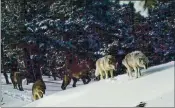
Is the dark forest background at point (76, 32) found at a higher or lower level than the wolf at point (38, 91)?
higher

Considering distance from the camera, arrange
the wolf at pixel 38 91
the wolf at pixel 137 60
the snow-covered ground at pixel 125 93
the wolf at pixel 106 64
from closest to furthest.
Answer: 1. the snow-covered ground at pixel 125 93
2. the wolf at pixel 137 60
3. the wolf at pixel 106 64
4. the wolf at pixel 38 91

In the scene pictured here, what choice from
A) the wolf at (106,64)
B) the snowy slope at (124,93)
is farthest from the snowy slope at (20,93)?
the snowy slope at (124,93)

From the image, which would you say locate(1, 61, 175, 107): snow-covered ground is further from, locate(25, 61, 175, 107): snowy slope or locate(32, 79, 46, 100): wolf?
locate(32, 79, 46, 100): wolf

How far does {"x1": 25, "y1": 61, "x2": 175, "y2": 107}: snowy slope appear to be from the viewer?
8727mm

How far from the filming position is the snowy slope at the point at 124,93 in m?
8.73

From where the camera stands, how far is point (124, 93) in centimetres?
991

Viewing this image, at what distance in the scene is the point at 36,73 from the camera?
32.6 metres

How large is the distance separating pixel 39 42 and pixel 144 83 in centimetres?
2223

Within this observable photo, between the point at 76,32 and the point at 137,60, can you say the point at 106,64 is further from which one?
the point at 76,32

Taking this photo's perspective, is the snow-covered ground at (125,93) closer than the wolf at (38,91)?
Yes

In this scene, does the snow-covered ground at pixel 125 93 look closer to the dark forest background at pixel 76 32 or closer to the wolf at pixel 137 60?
the wolf at pixel 137 60

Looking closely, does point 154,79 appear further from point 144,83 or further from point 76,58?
point 76,58

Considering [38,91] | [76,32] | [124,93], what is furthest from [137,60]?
[76,32]

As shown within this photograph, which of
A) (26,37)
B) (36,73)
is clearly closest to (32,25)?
(26,37)
